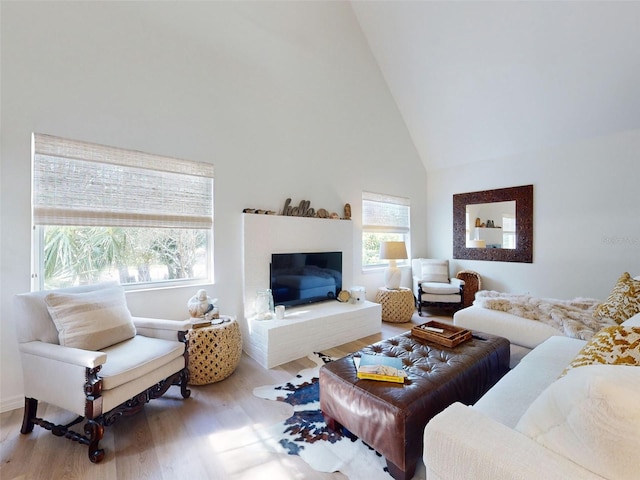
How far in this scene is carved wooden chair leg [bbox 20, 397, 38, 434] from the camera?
1760 millimetres

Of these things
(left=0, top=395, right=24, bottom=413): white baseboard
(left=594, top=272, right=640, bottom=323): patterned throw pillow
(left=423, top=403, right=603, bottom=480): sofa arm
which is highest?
(left=594, top=272, right=640, bottom=323): patterned throw pillow

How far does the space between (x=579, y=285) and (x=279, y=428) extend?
172 inches

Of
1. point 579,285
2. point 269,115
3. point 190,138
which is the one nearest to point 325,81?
point 269,115

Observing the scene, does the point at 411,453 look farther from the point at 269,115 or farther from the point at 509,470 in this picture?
the point at 269,115

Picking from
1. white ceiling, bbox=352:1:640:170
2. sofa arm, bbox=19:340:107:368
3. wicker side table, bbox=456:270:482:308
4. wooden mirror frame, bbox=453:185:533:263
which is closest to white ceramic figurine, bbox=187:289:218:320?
sofa arm, bbox=19:340:107:368

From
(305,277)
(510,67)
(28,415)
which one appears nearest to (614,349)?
(305,277)

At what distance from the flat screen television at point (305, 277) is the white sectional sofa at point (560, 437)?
7.97ft

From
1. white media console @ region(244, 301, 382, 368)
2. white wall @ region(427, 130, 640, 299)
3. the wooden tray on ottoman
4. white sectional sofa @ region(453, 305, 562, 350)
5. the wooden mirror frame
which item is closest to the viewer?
the wooden tray on ottoman

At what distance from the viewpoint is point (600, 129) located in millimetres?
3594

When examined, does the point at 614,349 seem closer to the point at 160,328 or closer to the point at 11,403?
the point at 160,328

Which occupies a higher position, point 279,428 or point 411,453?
point 411,453

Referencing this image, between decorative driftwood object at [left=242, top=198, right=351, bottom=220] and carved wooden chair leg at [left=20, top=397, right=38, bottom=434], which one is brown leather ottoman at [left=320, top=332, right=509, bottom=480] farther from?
decorative driftwood object at [left=242, top=198, right=351, bottom=220]

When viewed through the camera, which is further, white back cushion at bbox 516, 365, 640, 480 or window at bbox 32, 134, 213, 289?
window at bbox 32, 134, 213, 289

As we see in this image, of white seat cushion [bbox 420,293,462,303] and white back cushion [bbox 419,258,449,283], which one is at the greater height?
white back cushion [bbox 419,258,449,283]
